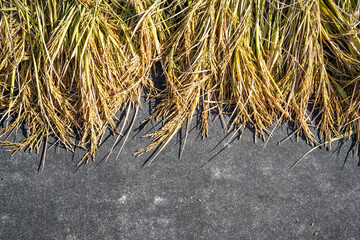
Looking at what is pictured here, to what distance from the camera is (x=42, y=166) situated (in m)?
1.67

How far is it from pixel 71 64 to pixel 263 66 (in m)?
0.87

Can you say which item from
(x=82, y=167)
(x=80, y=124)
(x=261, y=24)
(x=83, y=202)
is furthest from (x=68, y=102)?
(x=261, y=24)

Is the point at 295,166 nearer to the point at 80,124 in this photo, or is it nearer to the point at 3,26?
the point at 80,124

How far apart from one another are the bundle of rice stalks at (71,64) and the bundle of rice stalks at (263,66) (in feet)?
0.55

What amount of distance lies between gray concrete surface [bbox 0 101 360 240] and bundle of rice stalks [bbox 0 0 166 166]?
0.13m

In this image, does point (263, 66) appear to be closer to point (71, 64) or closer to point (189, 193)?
point (189, 193)

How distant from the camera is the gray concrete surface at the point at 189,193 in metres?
1.61

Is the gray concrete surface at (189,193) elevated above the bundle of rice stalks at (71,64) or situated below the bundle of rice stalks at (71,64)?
below

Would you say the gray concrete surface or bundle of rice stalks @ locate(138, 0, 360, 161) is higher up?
bundle of rice stalks @ locate(138, 0, 360, 161)

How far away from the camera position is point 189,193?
1659 mm

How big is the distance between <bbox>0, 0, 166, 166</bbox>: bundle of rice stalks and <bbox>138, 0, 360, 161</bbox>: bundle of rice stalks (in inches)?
6.6

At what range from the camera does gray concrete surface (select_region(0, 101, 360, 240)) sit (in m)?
1.61

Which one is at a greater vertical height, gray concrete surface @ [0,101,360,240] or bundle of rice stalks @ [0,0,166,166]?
bundle of rice stalks @ [0,0,166,166]

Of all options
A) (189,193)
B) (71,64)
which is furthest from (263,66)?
(71,64)
